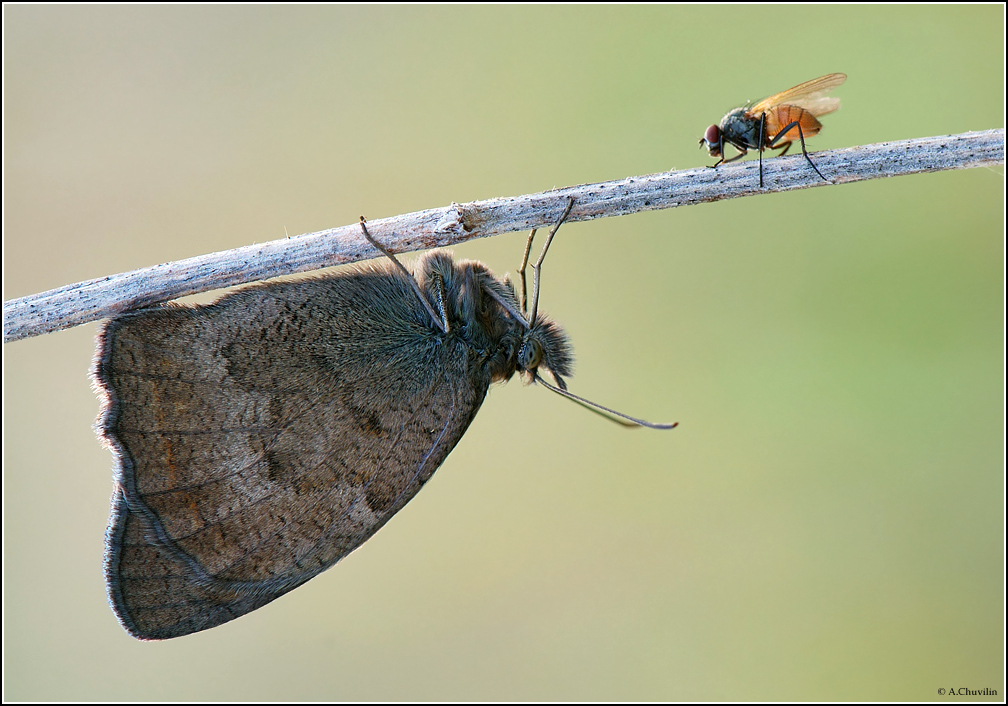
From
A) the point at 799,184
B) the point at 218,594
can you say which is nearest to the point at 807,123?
the point at 799,184

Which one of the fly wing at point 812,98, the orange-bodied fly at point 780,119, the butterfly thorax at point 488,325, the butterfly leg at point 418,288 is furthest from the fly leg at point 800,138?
the butterfly leg at point 418,288

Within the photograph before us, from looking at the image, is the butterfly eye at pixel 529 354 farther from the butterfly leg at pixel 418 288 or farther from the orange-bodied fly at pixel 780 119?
the orange-bodied fly at pixel 780 119

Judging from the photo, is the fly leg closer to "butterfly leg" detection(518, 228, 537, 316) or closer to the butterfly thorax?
"butterfly leg" detection(518, 228, 537, 316)

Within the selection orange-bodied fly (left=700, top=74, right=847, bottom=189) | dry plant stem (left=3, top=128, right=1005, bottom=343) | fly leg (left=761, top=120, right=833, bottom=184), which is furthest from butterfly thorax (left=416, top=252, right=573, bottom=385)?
fly leg (left=761, top=120, right=833, bottom=184)

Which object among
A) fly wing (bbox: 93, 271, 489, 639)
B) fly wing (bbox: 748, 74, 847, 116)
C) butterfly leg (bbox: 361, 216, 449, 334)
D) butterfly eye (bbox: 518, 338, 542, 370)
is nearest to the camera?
fly wing (bbox: 93, 271, 489, 639)

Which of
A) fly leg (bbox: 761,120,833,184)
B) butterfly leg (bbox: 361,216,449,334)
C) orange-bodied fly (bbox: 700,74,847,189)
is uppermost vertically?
orange-bodied fly (bbox: 700,74,847,189)

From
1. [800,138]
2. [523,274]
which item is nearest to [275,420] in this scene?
[523,274]

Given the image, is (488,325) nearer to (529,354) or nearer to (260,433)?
(529,354)
